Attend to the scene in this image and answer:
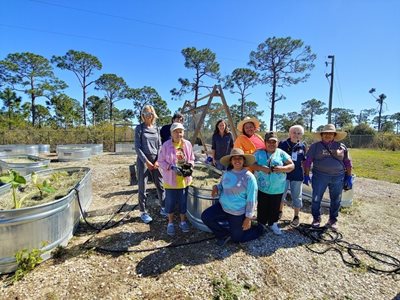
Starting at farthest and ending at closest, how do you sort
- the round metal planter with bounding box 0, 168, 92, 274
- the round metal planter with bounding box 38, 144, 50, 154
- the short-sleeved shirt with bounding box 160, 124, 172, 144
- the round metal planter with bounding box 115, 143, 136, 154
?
1. the round metal planter with bounding box 115, 143, 136, 154
2. the round metal planter with bounding box 38, 144, 50, 154
3. the short-sleeved shirt with bounding box 160, 124, 172, 144
4. the round metal planter with bounding box 0, 168, 92, 274

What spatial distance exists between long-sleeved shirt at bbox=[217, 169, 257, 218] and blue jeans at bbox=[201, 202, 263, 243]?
15cm

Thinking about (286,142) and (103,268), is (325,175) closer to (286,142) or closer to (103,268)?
(286,142)

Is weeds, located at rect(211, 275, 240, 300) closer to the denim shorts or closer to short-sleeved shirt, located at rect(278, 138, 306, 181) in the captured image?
the denim shorts

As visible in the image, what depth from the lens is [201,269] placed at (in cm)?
228

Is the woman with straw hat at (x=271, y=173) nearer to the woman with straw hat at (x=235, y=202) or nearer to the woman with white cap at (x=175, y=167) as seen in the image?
the woman with straw hat at (x=235, y=202)

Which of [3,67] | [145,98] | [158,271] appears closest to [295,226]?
[158,271]

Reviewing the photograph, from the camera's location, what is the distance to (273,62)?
23.0 metres

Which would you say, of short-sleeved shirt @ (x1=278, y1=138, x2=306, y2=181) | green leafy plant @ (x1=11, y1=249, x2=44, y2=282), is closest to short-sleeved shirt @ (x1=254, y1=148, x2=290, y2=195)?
short-sleeved shirt @ (x1=278, y1=138, x2=306, y2=181)

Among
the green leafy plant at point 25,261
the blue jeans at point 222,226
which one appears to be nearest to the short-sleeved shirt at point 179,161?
the blue jeans at point 222,226

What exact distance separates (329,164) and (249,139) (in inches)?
42.1

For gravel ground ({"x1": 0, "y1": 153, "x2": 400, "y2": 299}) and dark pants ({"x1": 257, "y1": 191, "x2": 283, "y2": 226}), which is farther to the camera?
dark pants ({"x1": 257, "y1": 191, "x2": 283, "y2": 226})

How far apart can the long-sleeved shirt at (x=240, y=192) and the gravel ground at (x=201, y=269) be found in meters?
0.49

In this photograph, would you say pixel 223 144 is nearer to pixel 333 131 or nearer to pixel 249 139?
pixel 249 139

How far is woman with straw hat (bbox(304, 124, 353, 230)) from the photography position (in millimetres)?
3008
